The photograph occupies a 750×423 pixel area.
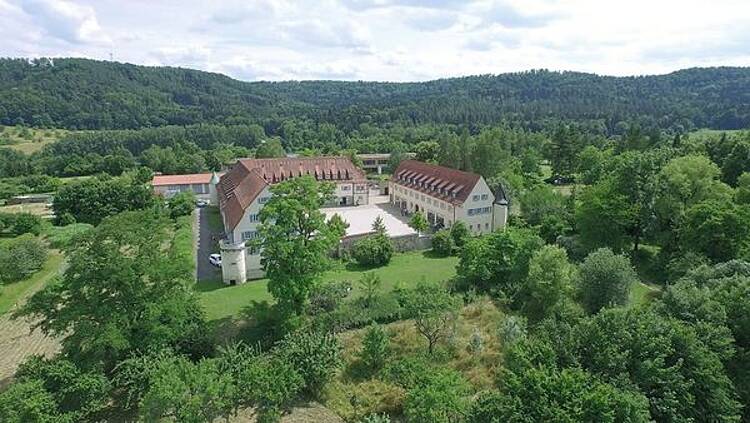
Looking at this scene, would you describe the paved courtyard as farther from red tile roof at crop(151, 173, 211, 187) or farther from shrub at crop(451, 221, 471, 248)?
red tile roof at crop(151, 173, 211, 187)

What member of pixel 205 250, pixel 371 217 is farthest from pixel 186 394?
pixel 371 217

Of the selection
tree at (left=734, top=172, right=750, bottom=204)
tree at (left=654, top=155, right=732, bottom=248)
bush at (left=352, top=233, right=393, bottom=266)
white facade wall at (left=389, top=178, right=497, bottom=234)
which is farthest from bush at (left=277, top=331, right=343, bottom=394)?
tree at (left=734, top=172, right=750, bottom=204)

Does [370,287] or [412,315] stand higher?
[370,287]

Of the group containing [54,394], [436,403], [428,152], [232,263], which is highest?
[428,152]

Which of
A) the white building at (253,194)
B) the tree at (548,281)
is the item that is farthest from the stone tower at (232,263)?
the tree at (548,281)

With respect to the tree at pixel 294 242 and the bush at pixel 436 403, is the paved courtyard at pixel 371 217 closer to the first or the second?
the tree at pixel 294 242

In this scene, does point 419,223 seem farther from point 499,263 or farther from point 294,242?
point 294,242

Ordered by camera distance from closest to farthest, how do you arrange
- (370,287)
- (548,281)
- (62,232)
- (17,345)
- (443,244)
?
1. (17,345)
2. (548,281)
3. (370,287)
4. (443,244)
5. (62,232)
